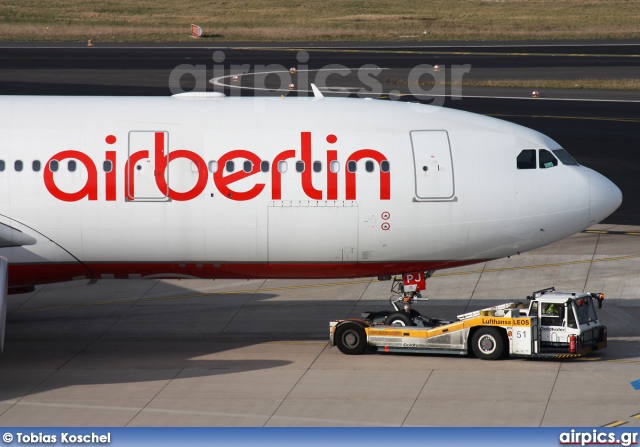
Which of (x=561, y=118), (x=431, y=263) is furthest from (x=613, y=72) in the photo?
(x=431, y=263)

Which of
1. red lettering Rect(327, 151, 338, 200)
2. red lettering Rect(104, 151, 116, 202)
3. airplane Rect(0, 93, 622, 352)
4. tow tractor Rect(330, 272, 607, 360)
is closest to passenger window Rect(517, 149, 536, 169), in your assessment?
airplane Rect(0, 93, 622, 352)

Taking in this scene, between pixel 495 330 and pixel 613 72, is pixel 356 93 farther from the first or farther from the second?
pixel 495 330

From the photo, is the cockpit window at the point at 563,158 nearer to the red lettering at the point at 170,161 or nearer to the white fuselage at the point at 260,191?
the white fuselage at the point at 260,191

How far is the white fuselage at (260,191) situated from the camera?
85.3 ft

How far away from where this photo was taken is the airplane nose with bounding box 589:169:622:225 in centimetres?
2667

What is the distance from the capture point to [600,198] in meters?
26.7

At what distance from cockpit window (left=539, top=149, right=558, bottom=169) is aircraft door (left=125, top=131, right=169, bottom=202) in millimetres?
9207

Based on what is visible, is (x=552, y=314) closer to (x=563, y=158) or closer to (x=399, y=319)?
(x=399, y=319)

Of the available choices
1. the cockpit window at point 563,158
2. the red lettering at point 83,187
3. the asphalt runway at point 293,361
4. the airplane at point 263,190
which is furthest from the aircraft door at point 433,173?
the red lettering at point 83,187

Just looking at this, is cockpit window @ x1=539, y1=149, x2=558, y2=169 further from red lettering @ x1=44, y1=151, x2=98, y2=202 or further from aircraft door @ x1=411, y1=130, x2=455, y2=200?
red lettering @ x1=44, y1=151, x2=98, y2=202

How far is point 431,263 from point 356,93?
37787 millimetres

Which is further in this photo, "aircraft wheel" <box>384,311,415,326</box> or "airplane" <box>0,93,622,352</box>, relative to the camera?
"aircraft wheel" <box>384,311,415,326</box>

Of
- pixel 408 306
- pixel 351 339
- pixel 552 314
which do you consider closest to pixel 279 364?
pixel 351 339

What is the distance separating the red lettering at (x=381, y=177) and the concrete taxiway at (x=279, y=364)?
13.7ft
